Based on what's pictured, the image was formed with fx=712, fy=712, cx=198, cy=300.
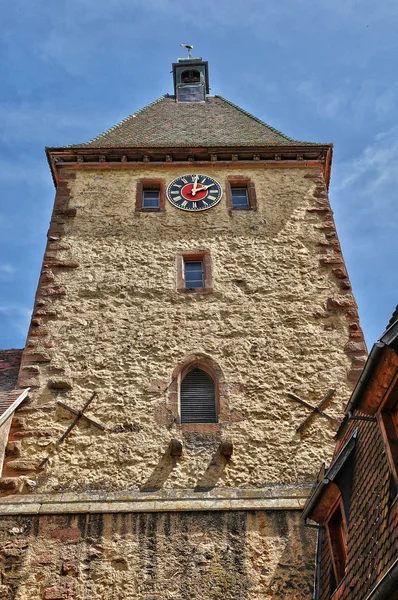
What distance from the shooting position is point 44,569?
8.62m

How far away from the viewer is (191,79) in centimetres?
2344

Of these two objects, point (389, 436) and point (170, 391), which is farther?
point (170, 391)

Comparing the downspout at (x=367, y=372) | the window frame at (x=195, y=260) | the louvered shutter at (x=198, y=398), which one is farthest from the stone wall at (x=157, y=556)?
the window frame at (x=195, y=260)

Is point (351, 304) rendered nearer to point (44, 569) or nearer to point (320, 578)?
point (320, 578)

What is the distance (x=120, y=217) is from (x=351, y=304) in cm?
473

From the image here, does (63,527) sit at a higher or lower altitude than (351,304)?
lower

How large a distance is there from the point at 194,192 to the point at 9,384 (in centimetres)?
560

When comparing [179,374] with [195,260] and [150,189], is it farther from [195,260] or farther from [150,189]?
[150,189]

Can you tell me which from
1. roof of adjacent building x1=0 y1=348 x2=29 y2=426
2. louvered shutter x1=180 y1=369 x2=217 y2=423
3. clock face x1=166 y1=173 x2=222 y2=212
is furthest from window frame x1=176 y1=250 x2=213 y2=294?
roof of adjacent building x1=0 y1=348 x2=29 y2=426

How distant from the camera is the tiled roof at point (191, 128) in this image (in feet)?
53.1

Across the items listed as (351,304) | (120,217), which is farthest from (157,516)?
(120,217)

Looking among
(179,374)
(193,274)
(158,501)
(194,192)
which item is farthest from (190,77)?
(158,501)

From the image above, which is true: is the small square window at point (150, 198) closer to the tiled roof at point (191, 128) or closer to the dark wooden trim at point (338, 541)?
the tiled roof at point (191, 128)

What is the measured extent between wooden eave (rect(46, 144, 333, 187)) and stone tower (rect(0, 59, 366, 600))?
3cm
